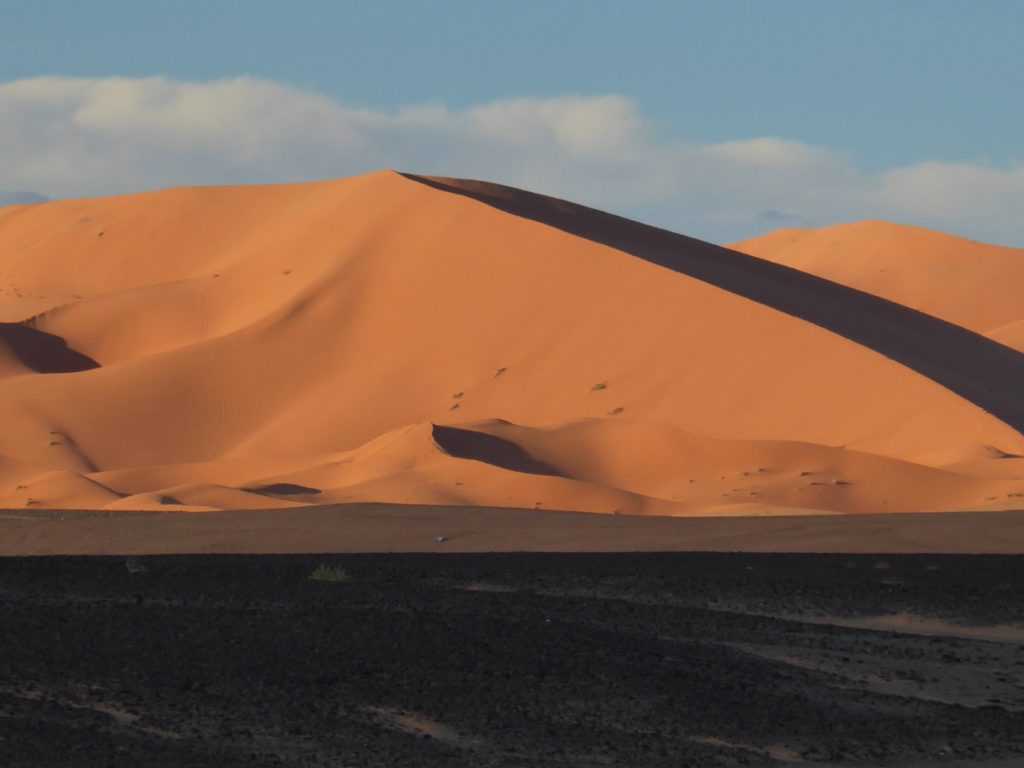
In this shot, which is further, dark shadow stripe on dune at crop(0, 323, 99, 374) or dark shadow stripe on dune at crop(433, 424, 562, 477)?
dark shadow stripe on dune at crop(0, 323, 99, 374)

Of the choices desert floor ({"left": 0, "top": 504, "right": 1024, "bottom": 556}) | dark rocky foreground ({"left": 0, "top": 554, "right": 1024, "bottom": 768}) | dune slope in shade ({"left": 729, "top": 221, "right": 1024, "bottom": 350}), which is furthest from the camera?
dune slope in shade ({"left": 729, "top": 221, "right": 1024, "bottom": 350})

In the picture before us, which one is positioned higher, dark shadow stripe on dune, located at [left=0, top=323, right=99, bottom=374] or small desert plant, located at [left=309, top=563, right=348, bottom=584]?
dark shadow stripe on dune, located at [left=0, top=323, right=99, bottom=374]

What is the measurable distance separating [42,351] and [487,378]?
1366 cm

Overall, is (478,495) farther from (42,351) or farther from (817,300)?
(42,351)

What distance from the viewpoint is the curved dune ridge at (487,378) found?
30.1 m

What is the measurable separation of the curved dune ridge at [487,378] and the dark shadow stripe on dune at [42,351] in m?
0.10

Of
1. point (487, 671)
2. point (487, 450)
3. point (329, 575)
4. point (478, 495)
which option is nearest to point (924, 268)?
point (487, 450)

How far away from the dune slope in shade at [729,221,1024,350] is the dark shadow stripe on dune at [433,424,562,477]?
51.9m

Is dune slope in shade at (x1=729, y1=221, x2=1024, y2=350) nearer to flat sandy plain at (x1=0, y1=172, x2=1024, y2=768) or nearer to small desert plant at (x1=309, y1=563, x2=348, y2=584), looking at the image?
flat sandy plain at (x1=0, y1=172, x2=1024, y2=768)

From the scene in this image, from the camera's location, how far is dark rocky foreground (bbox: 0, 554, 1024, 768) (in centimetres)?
827

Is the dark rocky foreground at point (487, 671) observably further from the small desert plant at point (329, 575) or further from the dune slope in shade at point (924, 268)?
the dune slope in shade at point (924, 268)

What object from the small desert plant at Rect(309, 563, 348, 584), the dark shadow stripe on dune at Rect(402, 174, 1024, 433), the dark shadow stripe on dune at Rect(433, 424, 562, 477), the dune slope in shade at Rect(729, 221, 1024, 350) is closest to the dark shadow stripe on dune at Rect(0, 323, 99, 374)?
the dark shadow stripe on dune at Rect(402, 174, 1024, 433)

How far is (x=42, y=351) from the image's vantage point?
149 ft

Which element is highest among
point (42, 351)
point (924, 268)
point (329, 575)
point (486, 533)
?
point (924, 268)
